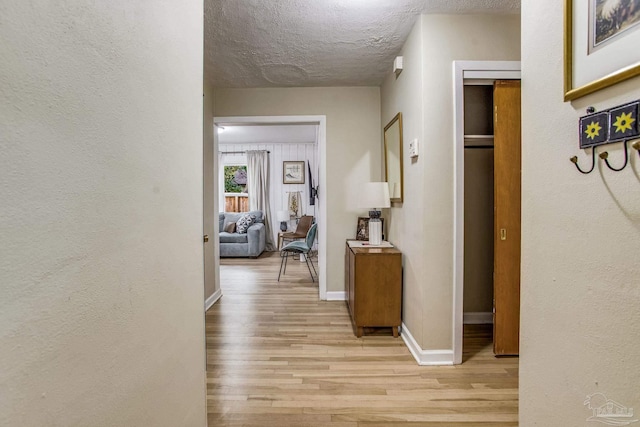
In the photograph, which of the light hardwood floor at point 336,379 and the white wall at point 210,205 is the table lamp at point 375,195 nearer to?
the light hardwood floor at point 336,379

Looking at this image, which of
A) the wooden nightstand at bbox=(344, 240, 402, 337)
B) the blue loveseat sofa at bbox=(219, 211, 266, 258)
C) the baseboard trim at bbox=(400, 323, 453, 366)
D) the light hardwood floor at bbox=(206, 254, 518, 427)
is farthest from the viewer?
the blue loveseat sofa at bbox=(219, 211, 266, 258)

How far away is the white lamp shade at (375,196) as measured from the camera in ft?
10.0

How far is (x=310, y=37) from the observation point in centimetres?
262

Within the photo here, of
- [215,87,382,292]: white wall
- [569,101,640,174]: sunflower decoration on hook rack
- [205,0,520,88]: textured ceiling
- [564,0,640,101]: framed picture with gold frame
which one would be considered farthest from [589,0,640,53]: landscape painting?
[215,87,382,292]: white wall

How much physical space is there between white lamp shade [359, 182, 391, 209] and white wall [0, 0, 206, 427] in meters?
2.09

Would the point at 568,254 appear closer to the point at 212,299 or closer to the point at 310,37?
the point at 310,37

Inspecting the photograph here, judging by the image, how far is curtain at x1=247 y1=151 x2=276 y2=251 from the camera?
24.8ft

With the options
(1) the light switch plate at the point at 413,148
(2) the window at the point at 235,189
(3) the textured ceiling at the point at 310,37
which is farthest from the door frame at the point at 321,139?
(2) the window at the point at 235,189

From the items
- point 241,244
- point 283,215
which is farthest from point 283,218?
point 241,244

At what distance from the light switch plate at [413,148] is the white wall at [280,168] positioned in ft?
16.5

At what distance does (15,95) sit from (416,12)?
7.94ft

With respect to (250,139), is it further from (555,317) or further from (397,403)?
(555,317)

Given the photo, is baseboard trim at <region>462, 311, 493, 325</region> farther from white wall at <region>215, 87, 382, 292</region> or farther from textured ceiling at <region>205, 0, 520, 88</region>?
textured ceiling at <region>205, 0, 520, 88</region>

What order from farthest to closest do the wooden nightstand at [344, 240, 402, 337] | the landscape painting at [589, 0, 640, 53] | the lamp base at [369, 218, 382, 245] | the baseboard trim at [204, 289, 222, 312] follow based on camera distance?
the baseboard trim at [204, 289, 222, 312]
the lamp base at [369, 218, 382, 245]
the wooden nightstand at [344, 240, 402, 337]
the landscape painting at [589, 0, 640, 53]
